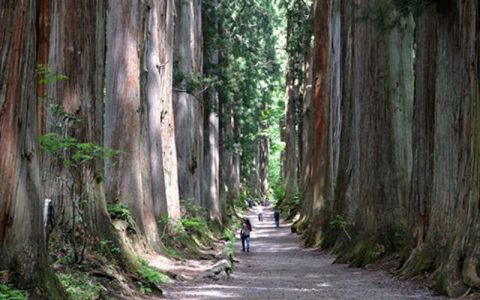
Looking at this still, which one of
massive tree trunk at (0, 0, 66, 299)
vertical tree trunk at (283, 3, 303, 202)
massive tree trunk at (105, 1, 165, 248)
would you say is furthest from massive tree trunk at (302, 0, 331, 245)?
massive tree trunk at (0, 0, 66, 299)

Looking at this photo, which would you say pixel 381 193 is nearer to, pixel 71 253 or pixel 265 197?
pixel 71 253

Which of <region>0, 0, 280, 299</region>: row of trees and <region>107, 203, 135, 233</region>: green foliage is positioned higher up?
<region>0, 0, 280, 299</region>: row of trees

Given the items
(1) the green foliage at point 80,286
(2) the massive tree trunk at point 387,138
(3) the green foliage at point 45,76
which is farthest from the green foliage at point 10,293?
(2) the massive tree trunk at point 387,138

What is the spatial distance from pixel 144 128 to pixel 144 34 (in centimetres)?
209

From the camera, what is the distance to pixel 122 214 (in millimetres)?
12680

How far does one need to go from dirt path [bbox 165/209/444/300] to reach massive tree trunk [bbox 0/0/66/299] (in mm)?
3892

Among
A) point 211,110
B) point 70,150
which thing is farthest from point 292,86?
point 70,150

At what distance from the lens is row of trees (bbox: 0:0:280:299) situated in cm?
600

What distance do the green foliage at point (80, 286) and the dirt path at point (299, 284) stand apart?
2.03 m

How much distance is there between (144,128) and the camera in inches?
592

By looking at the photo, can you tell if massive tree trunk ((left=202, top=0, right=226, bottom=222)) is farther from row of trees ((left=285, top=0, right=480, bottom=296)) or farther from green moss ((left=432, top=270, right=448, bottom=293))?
green moss ((left=432, top=270, right=448, bottom=293))

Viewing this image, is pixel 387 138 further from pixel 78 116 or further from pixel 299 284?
pixel 78 116

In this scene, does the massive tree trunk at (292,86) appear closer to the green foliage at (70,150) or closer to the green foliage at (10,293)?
the green foliage at (70,150)

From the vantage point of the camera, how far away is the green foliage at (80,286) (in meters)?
7.32
